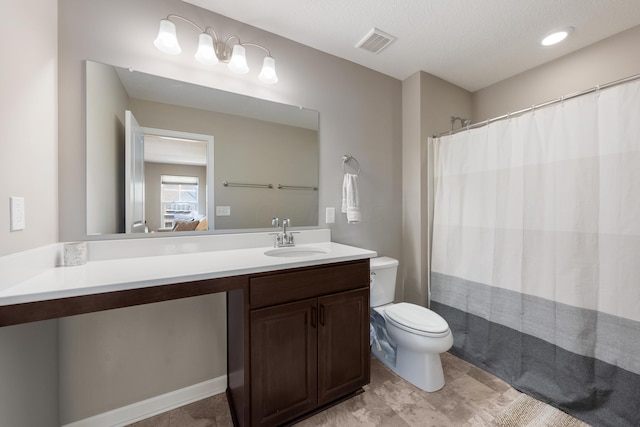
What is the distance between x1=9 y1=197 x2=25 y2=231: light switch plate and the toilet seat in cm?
192

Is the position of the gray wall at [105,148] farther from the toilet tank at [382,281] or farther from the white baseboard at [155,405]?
the toilet tank at [382,281]

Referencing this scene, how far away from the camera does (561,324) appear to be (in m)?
1.53

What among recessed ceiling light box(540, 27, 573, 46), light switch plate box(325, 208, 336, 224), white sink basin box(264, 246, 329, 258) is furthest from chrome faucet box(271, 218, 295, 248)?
recessed ceiling light box(540, 27, 573, 46)

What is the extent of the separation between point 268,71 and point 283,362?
67.0 inches

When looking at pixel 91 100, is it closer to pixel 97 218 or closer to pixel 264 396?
pixel 97 218

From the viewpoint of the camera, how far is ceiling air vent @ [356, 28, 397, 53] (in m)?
1.73

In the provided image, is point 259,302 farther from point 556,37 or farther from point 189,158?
point 556,37

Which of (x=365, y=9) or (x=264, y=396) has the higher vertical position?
(x=365, y=9)

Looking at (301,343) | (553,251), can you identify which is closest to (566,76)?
(553,251)

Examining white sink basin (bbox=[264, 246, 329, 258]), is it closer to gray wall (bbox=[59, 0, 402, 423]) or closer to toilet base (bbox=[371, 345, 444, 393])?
gray wall (bbox=[59, 0, 402, 423])

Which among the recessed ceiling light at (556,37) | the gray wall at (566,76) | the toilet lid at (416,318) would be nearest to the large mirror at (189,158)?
the toilet lid at (416,318)

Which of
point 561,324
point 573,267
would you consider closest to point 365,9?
point 573,267

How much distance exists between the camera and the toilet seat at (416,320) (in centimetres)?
157

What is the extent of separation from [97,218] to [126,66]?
82 centimetres
